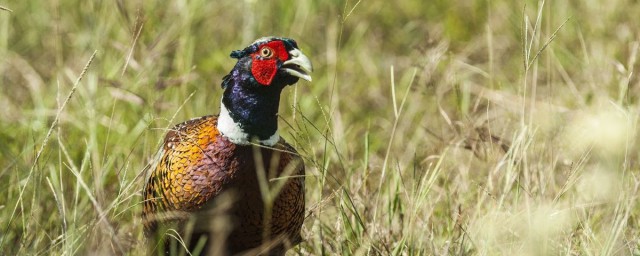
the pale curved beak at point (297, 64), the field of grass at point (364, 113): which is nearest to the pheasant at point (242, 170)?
the pale curved beak at point (297, 64)

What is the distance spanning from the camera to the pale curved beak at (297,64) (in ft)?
10.2

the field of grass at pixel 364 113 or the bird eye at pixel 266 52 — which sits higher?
the bird eye at pixel 266 52

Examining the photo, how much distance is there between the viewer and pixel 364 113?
17.5 feet

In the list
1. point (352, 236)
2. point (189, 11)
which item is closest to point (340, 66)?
point (189, 11)

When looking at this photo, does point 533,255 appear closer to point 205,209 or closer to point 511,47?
point 205,209

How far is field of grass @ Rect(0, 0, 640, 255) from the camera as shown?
3.13 meters

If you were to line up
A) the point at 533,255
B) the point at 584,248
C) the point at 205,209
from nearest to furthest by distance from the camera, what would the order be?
the point at 533,255
the point at 584,248
the point at 205,209

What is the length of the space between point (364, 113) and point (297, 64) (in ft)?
7.25

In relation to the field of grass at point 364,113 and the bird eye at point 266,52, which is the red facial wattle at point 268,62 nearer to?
the bird eye at point 266,52

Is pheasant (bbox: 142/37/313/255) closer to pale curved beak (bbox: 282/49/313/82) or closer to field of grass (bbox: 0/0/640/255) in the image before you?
pale curved beak (bbox: 282/49/313/82)

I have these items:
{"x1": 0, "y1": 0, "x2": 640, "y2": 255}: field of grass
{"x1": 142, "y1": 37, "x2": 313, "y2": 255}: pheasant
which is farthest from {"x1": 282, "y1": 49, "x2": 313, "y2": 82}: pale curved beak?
{"x1": 0, "y1": 0, "x2": 640, "y2": 255}: field of grass

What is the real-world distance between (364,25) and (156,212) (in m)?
2.95

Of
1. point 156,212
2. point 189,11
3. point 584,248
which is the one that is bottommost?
point 584,248

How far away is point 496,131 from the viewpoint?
15.4ft
